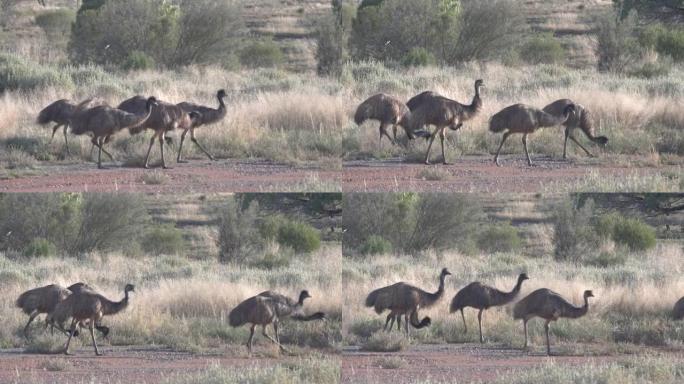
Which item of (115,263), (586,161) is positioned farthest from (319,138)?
(115,263)

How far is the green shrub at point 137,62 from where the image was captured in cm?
2725

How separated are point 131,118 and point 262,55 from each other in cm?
1086

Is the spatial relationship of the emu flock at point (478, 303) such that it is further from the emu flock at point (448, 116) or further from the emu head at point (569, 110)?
the emu head at point (569, 110)

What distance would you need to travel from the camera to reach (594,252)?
27641mm

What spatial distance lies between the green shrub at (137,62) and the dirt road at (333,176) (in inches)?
380

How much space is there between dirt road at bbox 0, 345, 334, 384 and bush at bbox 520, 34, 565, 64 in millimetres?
14447

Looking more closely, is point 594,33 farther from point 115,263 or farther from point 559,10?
point 115,263

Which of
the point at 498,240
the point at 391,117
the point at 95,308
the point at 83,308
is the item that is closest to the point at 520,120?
the point at 391,117

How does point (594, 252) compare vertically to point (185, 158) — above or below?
below

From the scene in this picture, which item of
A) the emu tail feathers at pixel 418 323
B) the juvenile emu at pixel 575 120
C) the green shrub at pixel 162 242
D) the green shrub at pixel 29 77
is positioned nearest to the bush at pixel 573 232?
the green shrub at pixel 162 242

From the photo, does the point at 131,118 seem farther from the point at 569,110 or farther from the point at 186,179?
the point at 569,110

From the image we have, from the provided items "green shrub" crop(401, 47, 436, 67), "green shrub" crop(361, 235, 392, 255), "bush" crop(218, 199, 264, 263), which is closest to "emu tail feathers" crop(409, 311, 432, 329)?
"green shrub" crop(401, 47, 436, 67)

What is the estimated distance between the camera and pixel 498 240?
30.8m

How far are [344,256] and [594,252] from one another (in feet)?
18.4
